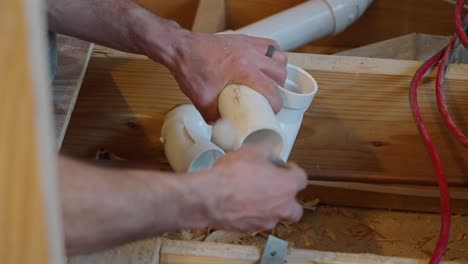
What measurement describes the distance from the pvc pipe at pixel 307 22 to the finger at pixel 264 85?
0.35 metres

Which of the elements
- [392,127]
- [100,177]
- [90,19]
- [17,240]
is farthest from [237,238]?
[17,240]

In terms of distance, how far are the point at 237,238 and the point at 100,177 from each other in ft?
2.18

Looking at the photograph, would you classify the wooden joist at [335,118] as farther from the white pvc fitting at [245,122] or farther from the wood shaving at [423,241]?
the white pvc fitting at [245,122]

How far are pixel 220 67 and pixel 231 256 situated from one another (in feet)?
0.80

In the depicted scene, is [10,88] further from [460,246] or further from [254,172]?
[460,246]

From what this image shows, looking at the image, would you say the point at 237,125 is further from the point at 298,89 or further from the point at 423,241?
the point at 423,241

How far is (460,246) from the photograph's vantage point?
1231 millimetres

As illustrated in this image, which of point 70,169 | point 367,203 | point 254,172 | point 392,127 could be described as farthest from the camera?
point 367,203

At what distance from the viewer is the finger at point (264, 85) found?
0.94m

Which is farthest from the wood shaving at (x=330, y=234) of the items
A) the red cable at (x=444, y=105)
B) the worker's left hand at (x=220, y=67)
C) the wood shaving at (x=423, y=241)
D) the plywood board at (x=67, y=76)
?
the plywood board at (x=67, y=76)

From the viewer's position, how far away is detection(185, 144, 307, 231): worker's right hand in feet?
2.28

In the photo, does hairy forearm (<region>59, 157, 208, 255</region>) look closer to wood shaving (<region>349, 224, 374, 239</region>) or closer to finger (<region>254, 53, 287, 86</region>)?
finger (<region>254, 53, 287, 86</region>)

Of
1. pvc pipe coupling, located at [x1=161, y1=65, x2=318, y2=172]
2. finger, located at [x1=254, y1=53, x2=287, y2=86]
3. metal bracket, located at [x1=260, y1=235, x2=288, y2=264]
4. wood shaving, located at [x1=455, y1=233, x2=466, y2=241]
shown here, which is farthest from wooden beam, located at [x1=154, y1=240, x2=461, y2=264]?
wood shaving, located at [x1=455, y1=233, x2=466, y2=241]

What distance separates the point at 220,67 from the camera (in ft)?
3.18
